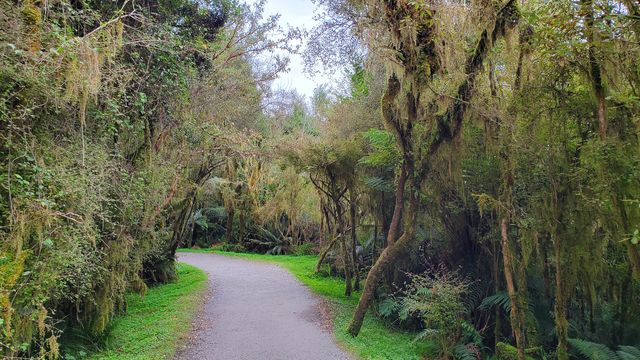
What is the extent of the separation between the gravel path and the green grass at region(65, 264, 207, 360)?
12.3 inches

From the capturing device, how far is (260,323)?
346 inches

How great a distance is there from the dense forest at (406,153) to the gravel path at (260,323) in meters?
1.18

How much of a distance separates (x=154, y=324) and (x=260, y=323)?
84.6 inches

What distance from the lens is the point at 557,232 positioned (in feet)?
19.5

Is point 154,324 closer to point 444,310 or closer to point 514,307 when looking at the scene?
point 444,310

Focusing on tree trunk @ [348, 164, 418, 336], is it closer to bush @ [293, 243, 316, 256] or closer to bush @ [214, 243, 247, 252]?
bush @ [293, 243, 316, 256]

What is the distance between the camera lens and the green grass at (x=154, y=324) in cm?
698

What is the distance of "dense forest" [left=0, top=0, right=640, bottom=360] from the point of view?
4.61 m

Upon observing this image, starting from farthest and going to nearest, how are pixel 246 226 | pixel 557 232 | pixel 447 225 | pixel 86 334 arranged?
pixel 246 226 → pixel 447 225 → pixel 86 334 → pixel 557 232

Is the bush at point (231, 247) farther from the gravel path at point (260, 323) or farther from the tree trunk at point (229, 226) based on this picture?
the gravel path at point (260, 323)

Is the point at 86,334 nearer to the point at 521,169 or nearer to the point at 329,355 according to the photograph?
the point at 329,355

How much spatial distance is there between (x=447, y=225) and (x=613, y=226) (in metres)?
4.06

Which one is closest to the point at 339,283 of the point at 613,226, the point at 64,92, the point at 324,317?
the point at 324,317

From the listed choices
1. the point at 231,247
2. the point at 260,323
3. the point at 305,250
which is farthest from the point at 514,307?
the point at 231,247
